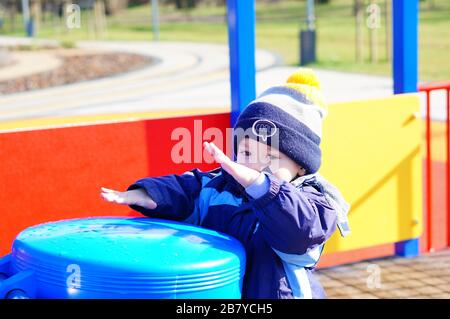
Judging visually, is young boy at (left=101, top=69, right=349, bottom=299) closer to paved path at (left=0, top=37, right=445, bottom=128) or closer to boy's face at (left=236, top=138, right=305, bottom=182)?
boy's face at (left=236, top=138, right=305, bottom=182)

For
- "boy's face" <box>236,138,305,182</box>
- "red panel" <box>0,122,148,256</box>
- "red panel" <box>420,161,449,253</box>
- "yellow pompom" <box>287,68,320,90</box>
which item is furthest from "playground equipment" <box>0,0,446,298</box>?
"boy's face" <box>236,138,305,182</box>

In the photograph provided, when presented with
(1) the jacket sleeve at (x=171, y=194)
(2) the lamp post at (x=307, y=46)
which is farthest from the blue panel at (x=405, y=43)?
(2) the lamp post at (x=307, y=46)

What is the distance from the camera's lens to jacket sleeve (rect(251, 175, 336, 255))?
2010 millimetres

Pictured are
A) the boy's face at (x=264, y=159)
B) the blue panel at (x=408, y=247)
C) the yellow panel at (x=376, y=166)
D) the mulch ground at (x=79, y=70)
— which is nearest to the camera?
the boy's face at (x=264, y=159)

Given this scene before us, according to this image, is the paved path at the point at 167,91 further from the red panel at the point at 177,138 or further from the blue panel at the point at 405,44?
the red panel at the point at 177,138

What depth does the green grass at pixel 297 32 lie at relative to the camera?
20656 millimetres

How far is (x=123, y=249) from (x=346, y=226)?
66cm

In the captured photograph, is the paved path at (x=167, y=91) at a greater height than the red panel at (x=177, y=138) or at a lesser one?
lesser

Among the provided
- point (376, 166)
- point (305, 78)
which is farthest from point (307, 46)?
point (305, 78)

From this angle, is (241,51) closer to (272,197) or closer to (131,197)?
(131,197)

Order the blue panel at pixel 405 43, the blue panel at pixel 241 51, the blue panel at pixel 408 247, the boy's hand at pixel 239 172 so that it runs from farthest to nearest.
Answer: the blue panel at pixel 408 247 < the blue panel at pixel 405 43 < the blue panel at pixel 241 51 < the boy's hand at pixel 239 172

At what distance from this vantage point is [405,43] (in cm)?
459

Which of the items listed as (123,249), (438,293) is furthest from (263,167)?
(438,293)

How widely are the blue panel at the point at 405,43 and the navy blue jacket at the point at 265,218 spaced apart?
241 cm
